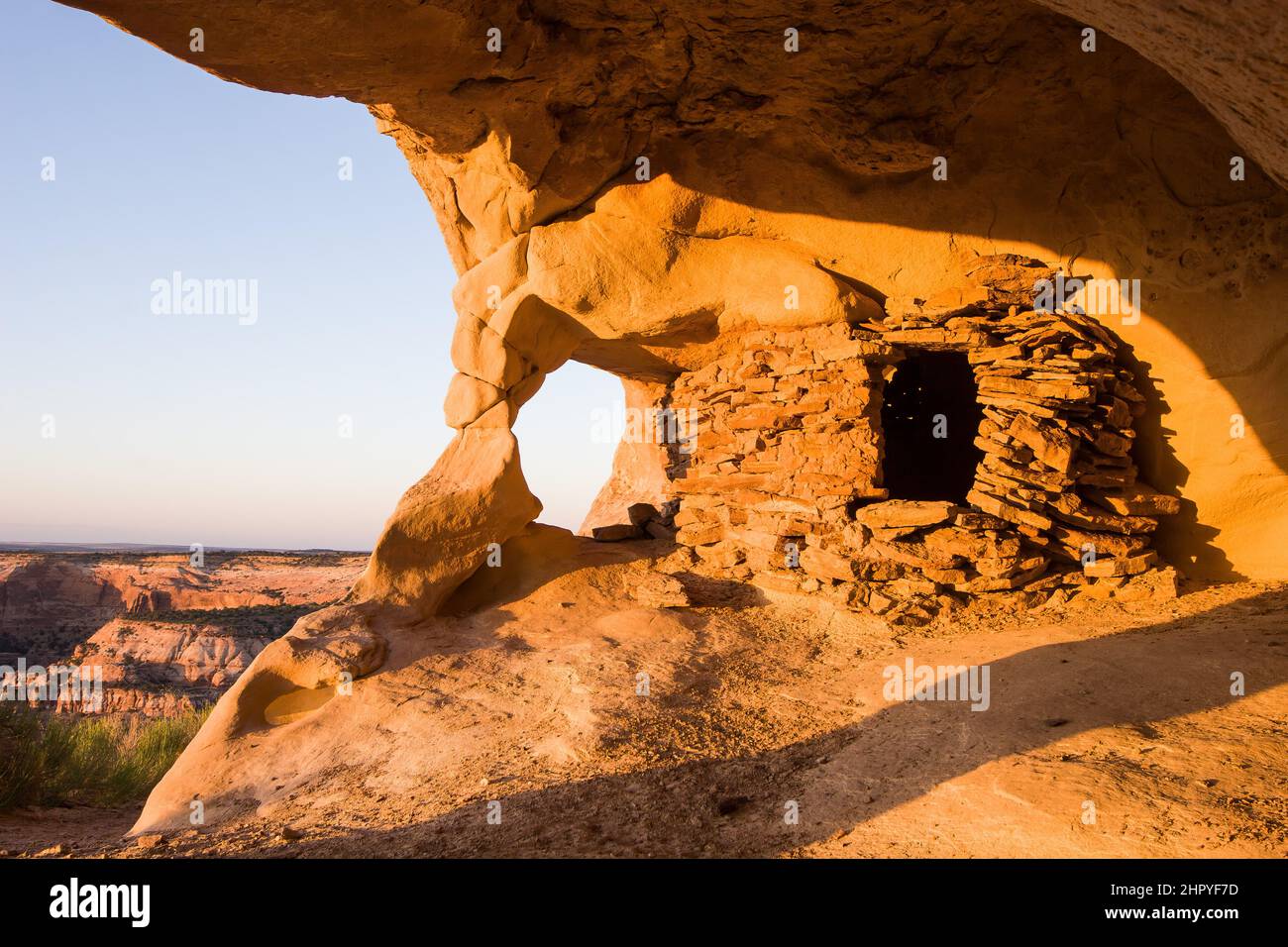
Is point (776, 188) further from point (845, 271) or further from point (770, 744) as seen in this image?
point (770, 744)

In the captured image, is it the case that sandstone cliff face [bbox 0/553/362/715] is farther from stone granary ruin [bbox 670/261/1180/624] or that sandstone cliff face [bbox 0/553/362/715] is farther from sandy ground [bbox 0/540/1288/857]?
stone granary ruin [bbox 670/261/1180/624]

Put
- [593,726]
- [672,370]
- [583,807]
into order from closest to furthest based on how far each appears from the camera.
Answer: [583,807] < [593,726] < [672,370]

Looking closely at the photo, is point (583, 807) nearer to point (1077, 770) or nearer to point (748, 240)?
point (1077, 770)

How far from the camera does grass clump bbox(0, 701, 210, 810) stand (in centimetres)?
560

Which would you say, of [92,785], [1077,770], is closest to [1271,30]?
[1077,770]

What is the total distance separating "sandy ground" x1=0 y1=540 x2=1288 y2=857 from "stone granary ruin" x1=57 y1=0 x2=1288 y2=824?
441 mm

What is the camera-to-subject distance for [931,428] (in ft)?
26.0

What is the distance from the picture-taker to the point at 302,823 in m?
3.75

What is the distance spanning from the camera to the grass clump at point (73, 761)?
560 centimetres

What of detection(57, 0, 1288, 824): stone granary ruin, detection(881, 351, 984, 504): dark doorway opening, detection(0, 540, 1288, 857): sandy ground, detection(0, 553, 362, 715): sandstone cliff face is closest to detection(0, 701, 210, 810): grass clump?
detection(0, 540, 1288, 857): sandy ground

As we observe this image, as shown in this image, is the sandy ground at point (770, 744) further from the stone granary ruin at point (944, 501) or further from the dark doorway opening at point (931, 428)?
the dark doorway opening at point (931, 428)

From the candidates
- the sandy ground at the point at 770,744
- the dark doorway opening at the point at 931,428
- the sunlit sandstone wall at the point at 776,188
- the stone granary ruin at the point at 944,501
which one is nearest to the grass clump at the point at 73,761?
the sandy ground at the point at 770,744

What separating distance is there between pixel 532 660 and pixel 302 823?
175 cm

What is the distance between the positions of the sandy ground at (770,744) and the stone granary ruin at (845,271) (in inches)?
17.4
